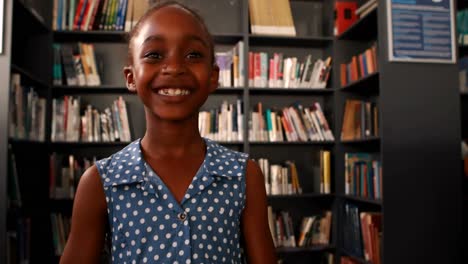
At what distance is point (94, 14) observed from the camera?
124 inches

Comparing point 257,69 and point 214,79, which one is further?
point 257,69

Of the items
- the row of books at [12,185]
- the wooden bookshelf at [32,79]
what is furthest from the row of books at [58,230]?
the wooden bookshelf at [32,79]

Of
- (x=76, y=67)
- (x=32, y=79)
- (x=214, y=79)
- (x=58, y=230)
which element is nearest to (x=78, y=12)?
(x=76, y=67)

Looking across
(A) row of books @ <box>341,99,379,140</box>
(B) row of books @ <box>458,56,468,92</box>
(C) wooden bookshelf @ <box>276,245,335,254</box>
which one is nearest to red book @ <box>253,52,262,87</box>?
(A) row of books @ <box>341,99,379,140</box>

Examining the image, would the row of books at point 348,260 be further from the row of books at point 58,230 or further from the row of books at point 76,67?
the row of books at point 76,67

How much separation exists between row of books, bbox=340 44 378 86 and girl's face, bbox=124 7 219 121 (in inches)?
94.0

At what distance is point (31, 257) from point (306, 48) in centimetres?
261

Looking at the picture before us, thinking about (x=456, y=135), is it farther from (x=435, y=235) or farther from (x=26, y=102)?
(x=26, y=102)

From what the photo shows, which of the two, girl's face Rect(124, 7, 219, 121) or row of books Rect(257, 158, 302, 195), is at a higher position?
girl's face Rect(124, 7, 219, 121)

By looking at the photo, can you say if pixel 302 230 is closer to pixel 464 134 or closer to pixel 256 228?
pixel 464 134

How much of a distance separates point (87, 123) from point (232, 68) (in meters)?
1.13

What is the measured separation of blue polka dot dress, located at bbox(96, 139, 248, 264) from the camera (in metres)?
0.61

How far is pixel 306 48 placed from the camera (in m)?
3.68

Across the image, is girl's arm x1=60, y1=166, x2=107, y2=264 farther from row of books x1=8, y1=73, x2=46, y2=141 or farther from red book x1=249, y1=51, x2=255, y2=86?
red book x1=249, y1=51, x2=255, y2=86
